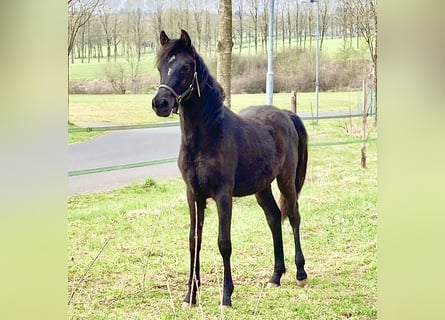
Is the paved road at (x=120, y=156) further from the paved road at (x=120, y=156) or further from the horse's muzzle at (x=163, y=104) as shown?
the horse's muzzle at (x=163, y=104)

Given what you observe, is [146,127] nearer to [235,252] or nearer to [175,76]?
[175,76]

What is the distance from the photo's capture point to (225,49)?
107 inches

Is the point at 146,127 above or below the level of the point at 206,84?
below

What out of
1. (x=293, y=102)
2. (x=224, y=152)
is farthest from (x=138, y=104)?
(x=293, y=102)

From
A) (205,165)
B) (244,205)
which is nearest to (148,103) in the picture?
(205,165)

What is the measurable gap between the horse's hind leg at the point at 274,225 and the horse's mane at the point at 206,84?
0.40 m

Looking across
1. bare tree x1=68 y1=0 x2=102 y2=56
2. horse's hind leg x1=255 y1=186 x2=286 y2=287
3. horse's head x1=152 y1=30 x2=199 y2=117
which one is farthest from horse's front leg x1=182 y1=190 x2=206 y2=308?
bare tree x1=68 y1=0 x2=102 y2=56

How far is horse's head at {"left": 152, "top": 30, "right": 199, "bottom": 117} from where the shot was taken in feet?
8.30

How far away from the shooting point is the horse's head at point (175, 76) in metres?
2.53

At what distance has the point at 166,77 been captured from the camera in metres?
2.54

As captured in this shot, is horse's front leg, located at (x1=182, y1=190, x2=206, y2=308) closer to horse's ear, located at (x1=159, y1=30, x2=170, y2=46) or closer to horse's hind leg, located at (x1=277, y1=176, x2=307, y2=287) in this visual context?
horse's hind leg, located at (x1=277, y1=176, x2=307, y2=287)

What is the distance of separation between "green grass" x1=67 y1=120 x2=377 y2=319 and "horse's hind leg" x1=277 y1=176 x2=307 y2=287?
3 centimetres

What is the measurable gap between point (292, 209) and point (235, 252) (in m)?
0.32
